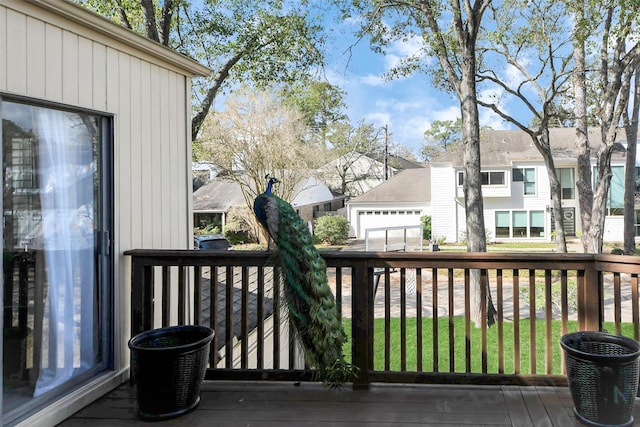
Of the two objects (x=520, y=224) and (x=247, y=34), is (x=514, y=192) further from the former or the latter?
(x=247, y=34)

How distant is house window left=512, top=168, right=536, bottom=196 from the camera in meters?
19.4

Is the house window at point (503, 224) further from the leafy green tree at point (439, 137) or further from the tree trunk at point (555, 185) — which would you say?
the leafy green tree at point (439, 137)

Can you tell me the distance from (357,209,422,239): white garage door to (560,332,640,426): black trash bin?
19.1 metres

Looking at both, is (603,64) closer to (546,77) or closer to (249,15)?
(546,77)

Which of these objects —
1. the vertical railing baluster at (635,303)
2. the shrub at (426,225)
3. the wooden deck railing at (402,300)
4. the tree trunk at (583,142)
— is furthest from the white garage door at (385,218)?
the vertical railing baluster at (635,303)

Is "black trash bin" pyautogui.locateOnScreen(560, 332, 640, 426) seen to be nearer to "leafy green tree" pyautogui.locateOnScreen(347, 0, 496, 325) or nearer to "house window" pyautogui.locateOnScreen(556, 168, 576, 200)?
"leafy green tree" pyautogui.locateOnScreen(347, 0, 496, 325)

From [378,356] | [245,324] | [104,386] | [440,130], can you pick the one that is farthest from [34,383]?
[440,130]

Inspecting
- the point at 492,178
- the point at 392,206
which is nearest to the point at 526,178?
the point at 492,178

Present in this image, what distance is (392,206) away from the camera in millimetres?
21625

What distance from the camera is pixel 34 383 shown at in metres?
2.24

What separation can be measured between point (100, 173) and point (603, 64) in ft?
34.6

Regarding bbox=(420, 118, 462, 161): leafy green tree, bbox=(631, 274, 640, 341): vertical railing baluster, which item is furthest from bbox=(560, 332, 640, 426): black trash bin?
bbox=(420, 118, 462, 161): leafy green tree

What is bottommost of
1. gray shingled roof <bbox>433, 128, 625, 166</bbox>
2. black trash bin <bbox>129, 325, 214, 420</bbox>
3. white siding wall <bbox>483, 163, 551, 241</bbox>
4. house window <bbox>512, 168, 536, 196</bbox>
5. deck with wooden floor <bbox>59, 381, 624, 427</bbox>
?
deck with wooden floor <bbox>59, 381, 624, 427</bbox>

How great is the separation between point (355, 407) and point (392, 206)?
19571mm
